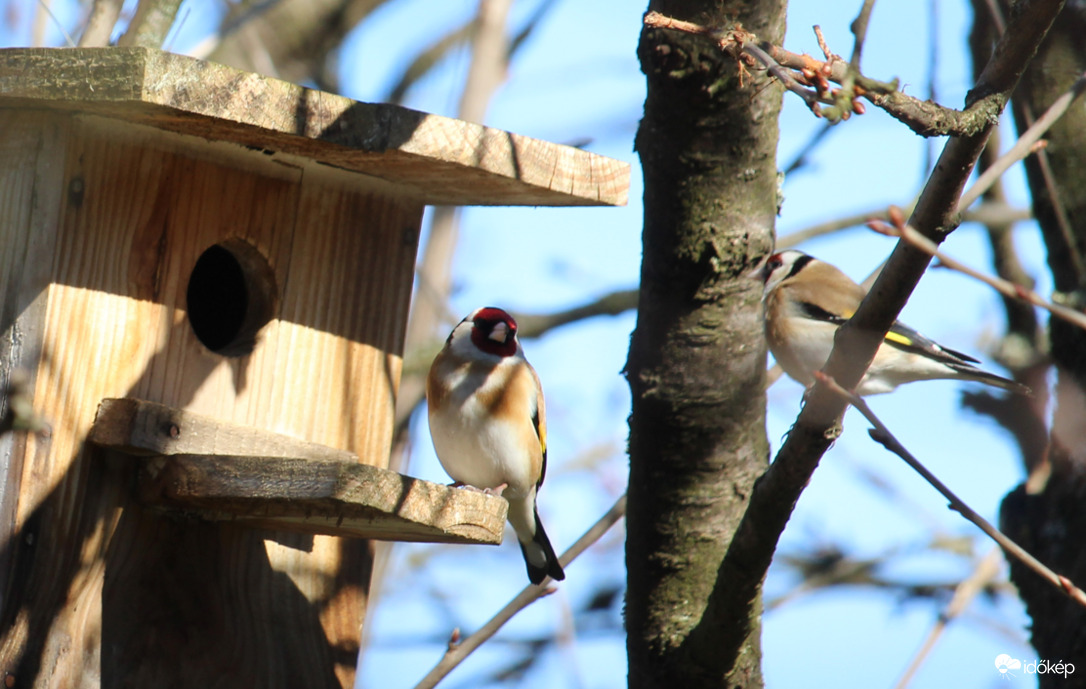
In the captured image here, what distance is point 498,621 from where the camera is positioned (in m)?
2.70

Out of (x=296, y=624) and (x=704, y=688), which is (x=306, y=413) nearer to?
(x=296, y=624)

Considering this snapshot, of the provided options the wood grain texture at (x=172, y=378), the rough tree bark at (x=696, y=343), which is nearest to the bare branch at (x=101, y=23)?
the wood grain texture at (x=172, y=378)

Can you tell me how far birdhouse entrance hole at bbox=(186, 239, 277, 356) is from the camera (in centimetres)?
294

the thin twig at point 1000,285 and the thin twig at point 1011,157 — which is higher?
the thin twig at point 1011,157

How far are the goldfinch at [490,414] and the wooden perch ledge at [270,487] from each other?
2.21ft

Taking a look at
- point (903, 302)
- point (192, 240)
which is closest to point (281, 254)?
point (192, 240)

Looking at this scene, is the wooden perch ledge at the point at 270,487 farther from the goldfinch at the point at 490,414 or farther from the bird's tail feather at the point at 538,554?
the bird's tail feather at the point at 538,554

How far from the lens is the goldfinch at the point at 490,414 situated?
3494 millimetres

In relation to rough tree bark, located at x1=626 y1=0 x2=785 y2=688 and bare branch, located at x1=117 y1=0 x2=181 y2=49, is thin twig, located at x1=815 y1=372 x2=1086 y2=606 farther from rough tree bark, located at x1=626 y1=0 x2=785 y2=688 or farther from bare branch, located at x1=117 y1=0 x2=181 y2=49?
bare branch, located at x1=117 y1=0 x2=181 y2=49

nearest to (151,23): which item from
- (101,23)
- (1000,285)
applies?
(101,23)

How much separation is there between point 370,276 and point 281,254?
0.85 feet

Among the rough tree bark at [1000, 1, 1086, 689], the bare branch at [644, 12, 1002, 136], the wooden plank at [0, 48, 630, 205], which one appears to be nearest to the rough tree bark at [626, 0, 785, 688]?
the wooden plank at [0, 48, 630, 205]

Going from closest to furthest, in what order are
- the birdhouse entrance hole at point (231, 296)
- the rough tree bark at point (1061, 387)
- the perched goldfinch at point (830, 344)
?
the birdhouse entrance hole at point (231, 296) → the rough tree bark at point (1061, 387) → the perched goldfinch at point (830, 344)

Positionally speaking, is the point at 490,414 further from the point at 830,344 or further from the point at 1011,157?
the point at 1011,157
